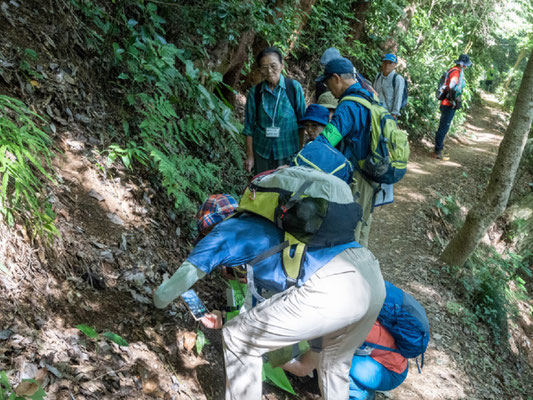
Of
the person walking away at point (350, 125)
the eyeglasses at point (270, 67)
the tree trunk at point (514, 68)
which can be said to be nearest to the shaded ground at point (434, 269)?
the person walking away at point (350, 125)

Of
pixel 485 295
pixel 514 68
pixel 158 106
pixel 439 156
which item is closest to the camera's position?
pixel 158 106

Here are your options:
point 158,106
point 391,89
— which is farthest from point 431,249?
point 158,106

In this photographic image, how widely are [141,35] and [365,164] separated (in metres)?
2.80

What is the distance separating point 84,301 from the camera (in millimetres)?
2969

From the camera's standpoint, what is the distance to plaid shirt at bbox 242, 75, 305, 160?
15.5 ft

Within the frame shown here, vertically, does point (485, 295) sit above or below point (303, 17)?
below

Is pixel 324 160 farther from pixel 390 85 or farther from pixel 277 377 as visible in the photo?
pixel 390 85

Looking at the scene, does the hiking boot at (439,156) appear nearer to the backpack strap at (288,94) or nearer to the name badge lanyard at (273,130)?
the backpack strap at (288,94)

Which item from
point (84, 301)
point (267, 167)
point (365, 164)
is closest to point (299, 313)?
point (84, 301)

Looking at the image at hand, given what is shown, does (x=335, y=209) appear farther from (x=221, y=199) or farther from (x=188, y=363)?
(x=188, y=363)

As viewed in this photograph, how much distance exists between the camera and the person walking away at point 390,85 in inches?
323

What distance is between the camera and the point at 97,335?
278 centimetres

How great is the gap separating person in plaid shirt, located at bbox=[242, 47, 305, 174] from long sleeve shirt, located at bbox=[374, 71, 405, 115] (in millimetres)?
4107

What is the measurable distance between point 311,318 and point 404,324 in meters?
1.22
